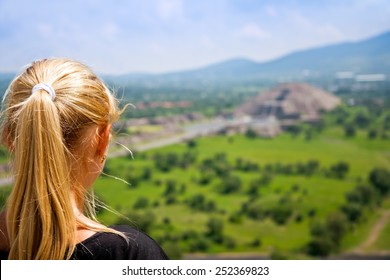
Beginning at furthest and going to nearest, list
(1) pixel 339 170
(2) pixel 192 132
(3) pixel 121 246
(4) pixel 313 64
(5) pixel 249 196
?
(4) pixel 313 64 < (2) pixel 192 132 < (1) pixel 339 170 < (5) pixel 249 196 < (3) pixel 121 246

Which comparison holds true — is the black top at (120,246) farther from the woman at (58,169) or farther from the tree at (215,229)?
the tree at (215,229)

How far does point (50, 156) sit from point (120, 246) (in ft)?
0.42

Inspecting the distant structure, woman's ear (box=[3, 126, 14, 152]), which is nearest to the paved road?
the distant structure

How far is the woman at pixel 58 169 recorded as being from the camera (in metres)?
0.48

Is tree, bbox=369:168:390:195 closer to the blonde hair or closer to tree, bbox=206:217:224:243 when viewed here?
tree, bbox=206:217:224:243

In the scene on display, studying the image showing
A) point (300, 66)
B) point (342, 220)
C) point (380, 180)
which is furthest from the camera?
point (300, 66)

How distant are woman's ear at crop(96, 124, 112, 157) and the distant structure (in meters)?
15.9

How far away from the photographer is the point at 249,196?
12320 millimetres

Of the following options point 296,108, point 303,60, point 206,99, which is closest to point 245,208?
point 296,108

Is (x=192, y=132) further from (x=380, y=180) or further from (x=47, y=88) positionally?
(x=47, y=88)

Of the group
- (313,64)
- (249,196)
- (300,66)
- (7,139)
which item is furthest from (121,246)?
(313,64)

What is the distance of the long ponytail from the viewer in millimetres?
490

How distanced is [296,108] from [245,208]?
7.20m
